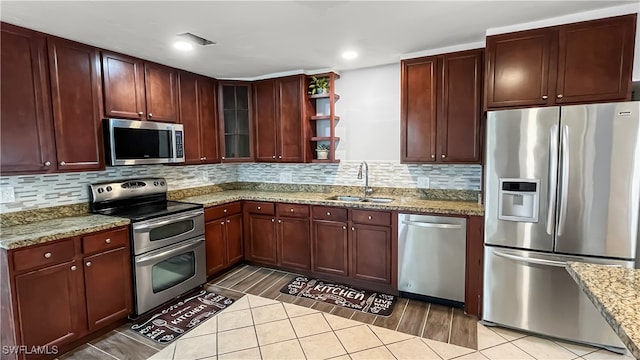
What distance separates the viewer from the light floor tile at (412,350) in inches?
89.7

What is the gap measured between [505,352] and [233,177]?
3682 mm

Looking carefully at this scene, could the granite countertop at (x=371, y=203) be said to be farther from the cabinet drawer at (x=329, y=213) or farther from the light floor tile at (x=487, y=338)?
the light floor tile at (x=487, y=338)

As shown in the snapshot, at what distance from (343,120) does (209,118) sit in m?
1.62

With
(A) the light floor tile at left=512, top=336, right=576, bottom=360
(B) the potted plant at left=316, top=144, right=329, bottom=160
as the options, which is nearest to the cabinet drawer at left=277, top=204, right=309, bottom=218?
(B) the potted plant at left=316, top=144, right=329, bottom=160

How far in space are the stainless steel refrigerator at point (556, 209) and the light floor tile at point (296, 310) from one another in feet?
4.92

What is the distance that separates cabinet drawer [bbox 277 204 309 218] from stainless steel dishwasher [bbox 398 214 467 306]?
3.45 feet

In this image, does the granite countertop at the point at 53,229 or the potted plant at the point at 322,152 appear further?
the potted plant at the point at 322,152

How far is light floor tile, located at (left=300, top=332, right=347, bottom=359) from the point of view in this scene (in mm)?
2314

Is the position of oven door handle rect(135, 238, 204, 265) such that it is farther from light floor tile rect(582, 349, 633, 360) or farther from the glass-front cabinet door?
light floor tile rect(582, 349, 633, 360)

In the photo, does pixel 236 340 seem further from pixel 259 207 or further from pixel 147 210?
pixel 259 207

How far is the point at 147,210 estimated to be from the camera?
10.0ft

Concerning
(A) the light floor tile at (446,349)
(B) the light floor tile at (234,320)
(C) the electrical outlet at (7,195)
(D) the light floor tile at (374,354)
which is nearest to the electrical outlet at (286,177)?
(B) the light floor tile at (234,320)

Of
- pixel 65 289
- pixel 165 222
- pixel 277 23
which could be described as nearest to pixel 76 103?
pixel 165 222

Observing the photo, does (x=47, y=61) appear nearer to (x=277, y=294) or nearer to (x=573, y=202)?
(x=277, y=294)
